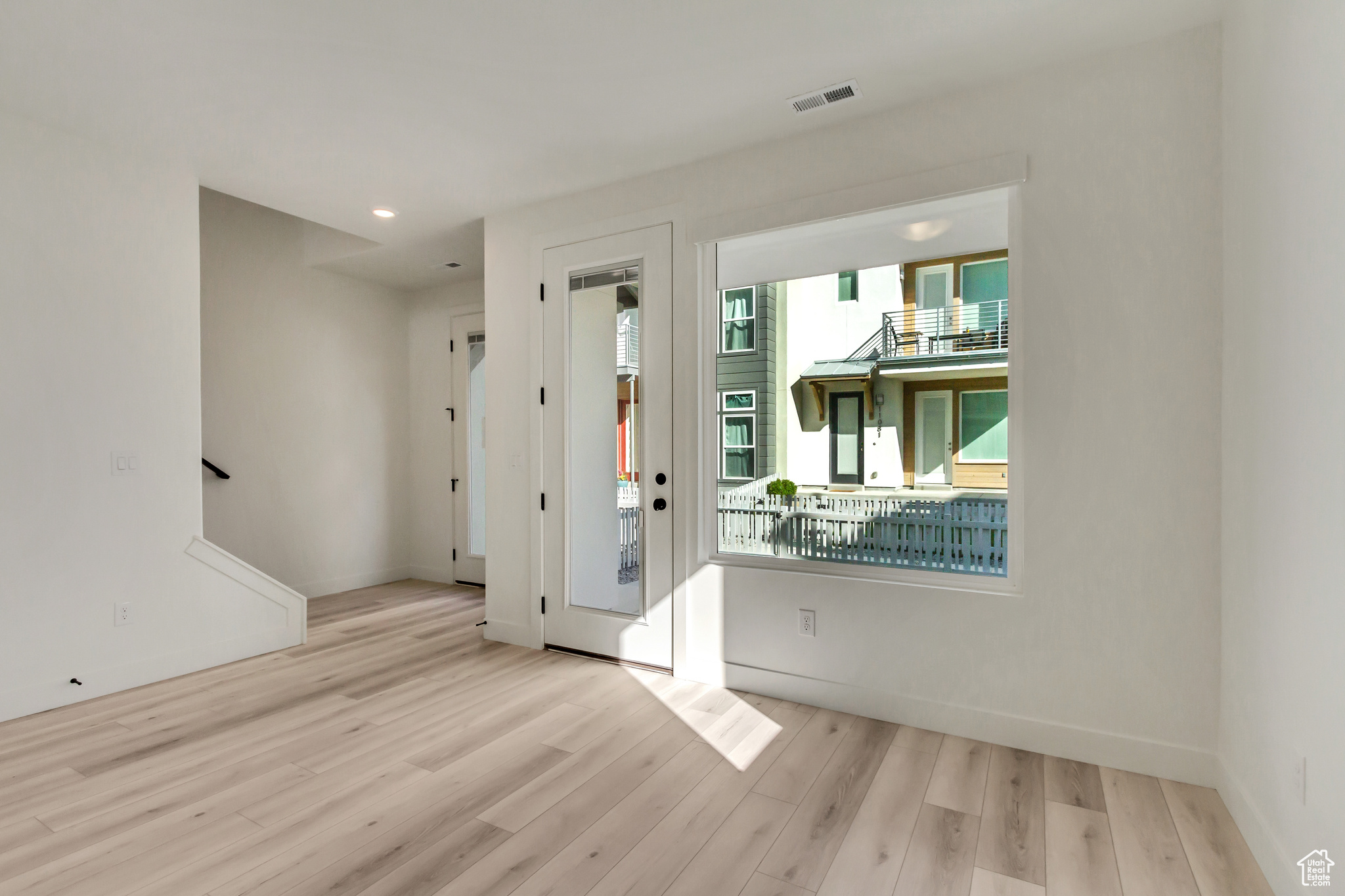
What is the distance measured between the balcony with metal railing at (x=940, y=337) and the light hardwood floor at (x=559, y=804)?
158 centimetres

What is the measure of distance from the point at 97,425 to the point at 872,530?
3.73 m

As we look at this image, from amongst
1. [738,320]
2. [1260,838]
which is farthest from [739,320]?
[1260,838]

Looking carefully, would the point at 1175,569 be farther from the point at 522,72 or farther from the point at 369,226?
the point at 369,226

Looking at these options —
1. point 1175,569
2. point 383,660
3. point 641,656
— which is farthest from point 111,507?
point 1175,569

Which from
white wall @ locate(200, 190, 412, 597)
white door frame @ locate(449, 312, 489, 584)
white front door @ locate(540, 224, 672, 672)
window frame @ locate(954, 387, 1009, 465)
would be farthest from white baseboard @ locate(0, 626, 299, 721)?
window frame @ locate(954, 387, 1009, 465)

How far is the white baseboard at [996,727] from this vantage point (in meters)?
2.36

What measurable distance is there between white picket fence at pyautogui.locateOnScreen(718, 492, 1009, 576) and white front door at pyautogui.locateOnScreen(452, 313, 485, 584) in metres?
3.10

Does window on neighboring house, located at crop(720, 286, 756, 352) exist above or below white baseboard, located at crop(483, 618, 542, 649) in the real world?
above

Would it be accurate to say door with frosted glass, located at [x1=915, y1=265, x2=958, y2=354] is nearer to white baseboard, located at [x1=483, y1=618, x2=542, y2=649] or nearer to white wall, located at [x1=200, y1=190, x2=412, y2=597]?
white baseboard, located at [x1=483, y1=618, x2=542, y2=649]

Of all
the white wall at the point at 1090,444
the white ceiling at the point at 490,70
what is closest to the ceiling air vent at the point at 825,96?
the white ceiling at the point at 490,70

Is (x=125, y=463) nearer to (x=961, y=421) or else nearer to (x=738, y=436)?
(x=738, y=436)

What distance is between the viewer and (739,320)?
3367 millimetres

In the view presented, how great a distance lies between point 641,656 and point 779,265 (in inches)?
85.7

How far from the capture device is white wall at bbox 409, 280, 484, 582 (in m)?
5.96
